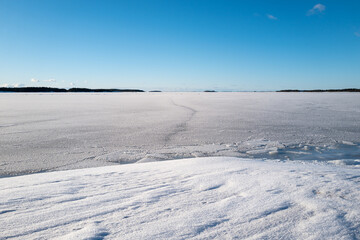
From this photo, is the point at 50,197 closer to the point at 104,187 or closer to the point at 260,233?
the point at 104,187

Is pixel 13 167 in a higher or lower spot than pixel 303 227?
lower

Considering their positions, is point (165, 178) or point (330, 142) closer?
point (165, 178)

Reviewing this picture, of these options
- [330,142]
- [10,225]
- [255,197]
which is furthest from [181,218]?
[330,142]

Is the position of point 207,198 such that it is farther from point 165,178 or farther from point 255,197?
point 165,178

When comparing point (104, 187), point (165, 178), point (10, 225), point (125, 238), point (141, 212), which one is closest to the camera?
point (125, 238)

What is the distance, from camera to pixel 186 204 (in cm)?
136

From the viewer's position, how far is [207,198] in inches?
56.5

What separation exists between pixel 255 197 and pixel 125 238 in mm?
880

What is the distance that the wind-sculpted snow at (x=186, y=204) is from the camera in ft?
3.55

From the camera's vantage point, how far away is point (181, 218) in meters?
1.19

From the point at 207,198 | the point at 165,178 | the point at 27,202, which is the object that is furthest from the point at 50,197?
the point at 207,198

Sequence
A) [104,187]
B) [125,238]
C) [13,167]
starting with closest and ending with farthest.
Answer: [125,238], [104,187], [13,167]

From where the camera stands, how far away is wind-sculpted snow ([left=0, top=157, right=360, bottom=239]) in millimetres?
1082

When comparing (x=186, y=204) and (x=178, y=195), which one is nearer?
(x=186, y=204)
